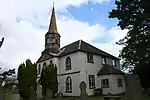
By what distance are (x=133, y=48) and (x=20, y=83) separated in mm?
17242

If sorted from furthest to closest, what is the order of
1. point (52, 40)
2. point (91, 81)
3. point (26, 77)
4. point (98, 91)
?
1. point (52, 40)
2. point (91, 81)
3. point (98, 91)
4. point (26, 77)

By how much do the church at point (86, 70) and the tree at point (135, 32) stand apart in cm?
838

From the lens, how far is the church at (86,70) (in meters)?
36.8

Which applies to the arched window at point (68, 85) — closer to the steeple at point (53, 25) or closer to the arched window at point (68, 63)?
the arched window at point (68, 63)

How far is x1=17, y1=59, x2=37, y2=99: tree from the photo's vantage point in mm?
33688

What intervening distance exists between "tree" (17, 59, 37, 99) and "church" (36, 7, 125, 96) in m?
6.53

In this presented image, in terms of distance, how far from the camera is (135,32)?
90.3 feet

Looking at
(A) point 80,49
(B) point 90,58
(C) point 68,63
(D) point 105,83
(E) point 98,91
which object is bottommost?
(E) point 98,91

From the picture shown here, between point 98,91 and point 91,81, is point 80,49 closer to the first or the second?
point 91,81

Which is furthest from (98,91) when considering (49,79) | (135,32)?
(135,32)

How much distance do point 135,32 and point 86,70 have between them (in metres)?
12.5

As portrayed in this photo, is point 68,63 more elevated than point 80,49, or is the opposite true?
point 80,49

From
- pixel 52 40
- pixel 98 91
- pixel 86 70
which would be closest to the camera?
pixel 98 91

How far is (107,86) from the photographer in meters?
36.9
